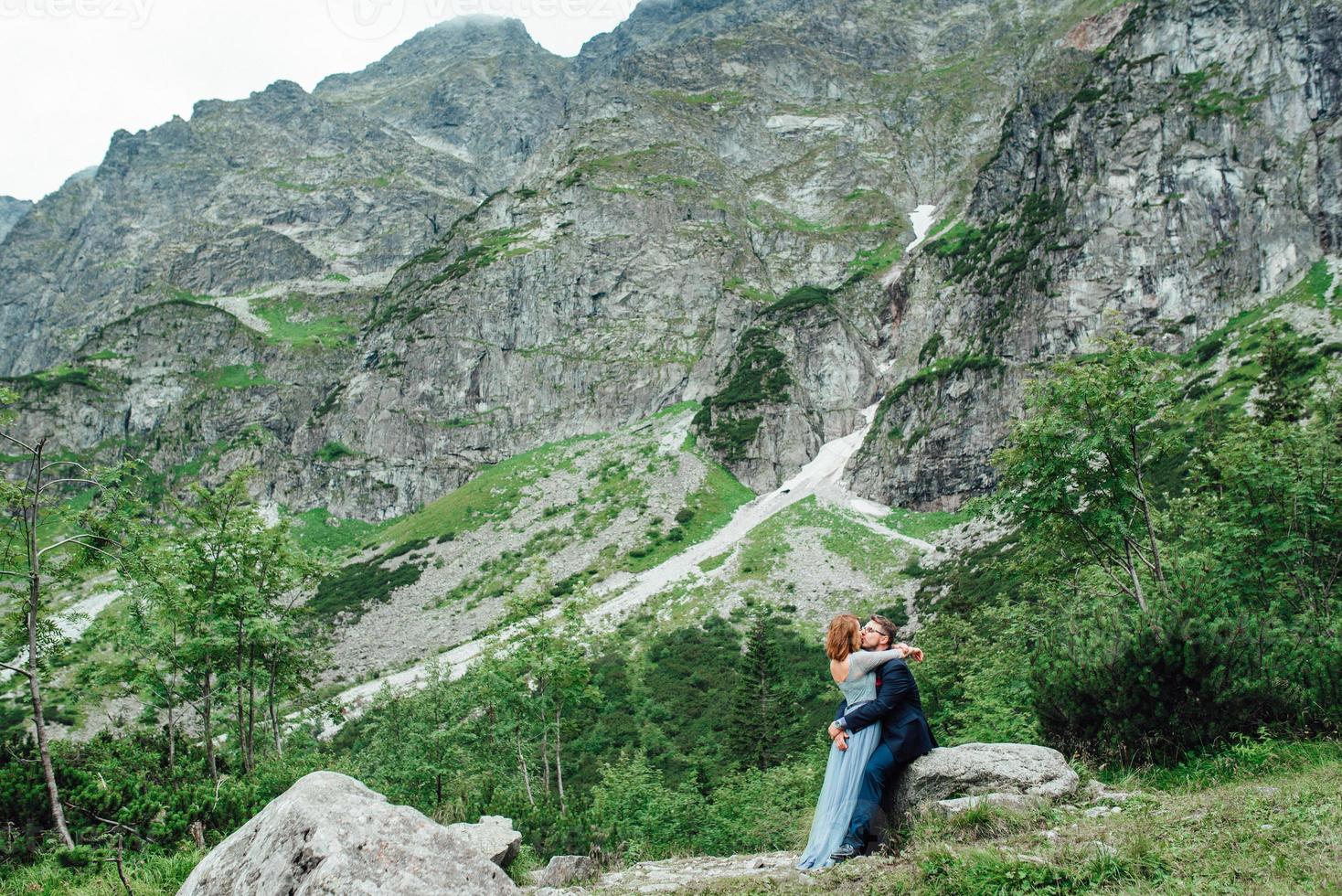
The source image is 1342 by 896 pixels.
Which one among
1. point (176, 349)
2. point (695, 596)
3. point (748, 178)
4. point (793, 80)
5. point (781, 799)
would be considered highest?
point (793, 80)

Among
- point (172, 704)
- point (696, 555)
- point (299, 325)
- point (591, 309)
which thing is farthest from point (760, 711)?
point (299, 325)

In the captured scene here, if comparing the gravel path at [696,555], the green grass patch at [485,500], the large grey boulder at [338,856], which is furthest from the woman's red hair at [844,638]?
the green grass patch at [485,500]

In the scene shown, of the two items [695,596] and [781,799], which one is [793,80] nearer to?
[695,596]

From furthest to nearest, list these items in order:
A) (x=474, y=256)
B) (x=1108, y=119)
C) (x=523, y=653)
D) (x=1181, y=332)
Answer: (x=474, y=256) < (x=1108, y=119) < (x=1181, y=332) < (x=523, y=653)

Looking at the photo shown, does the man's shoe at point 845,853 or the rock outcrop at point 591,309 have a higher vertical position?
the rock outcrop at point 591,309

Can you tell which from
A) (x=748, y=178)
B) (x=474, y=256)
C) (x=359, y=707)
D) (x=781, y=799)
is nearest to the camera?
(x=781, y=799)

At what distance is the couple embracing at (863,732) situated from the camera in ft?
22.5

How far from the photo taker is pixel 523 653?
2236 cm

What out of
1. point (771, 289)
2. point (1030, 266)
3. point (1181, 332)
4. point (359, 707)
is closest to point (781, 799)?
point (359, 707)

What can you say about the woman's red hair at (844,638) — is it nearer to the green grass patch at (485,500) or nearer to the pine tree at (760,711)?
the pine tree at (760,711)

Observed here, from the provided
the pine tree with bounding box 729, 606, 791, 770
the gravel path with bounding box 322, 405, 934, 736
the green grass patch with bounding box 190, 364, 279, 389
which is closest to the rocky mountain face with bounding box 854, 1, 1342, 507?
the gravel path with bounding box 322, 405, 934, 736

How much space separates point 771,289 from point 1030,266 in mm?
58136

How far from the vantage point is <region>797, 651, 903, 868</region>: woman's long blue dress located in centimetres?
685

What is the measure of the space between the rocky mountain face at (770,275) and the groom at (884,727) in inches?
3524
